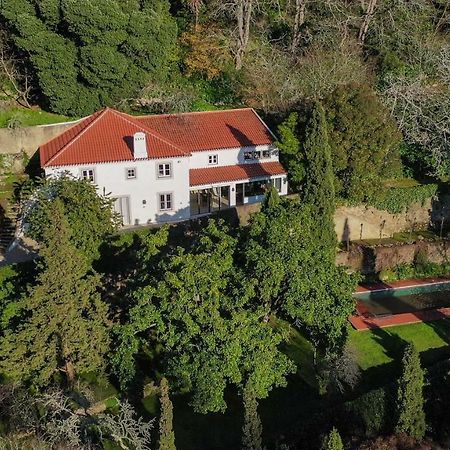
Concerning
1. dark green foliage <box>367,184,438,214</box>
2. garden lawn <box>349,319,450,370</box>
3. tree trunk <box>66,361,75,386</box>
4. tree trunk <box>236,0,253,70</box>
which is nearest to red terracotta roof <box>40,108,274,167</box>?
tree trunk <box>236,0,253,70</box>

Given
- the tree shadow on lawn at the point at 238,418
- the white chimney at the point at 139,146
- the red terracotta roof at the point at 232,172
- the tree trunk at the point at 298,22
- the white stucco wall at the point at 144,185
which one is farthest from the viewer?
the tree trunk at the point at 298,22

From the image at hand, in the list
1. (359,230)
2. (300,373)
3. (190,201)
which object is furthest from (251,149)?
(300,373)

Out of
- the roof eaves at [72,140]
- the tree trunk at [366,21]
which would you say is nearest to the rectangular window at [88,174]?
the roof eaves at [72,140]

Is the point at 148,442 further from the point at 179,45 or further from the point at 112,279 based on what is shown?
the point at 179,45

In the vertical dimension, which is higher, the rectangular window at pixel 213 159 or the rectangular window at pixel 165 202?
the rectangular window at pixel 213 159

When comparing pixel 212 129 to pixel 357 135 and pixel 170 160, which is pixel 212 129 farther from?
pixel 357 135

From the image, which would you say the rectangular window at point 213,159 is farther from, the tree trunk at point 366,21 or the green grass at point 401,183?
the tree trunk at point 366,21
